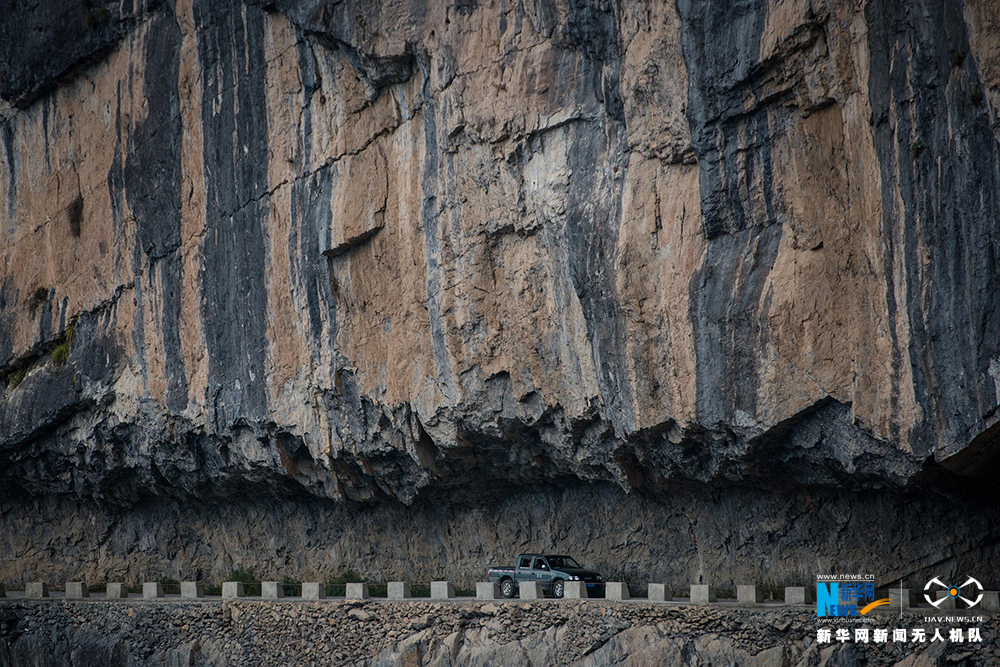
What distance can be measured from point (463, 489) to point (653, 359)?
8817mm

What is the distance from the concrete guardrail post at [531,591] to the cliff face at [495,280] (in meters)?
3.24

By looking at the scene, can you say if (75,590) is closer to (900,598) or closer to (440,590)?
(440,590)

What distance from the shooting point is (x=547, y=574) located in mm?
24562

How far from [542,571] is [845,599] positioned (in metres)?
7.64

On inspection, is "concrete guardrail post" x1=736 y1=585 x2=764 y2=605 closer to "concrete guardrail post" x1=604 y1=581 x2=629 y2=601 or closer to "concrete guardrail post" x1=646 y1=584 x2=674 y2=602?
"concrete guardrail post" x1=646 y1=584 x2=674 y2=602

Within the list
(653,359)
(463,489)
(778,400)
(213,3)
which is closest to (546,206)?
(653,359)

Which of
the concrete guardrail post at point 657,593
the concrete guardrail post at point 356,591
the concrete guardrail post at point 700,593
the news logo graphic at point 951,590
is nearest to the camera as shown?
the news logo graphic at point 951,590

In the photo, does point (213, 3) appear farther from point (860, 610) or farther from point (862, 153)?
point (860, 610)

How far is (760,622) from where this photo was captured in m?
20.1

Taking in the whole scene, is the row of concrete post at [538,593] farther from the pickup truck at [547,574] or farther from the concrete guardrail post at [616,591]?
the pickup truck at [547,574]

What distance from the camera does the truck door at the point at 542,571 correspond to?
24500 millimetres

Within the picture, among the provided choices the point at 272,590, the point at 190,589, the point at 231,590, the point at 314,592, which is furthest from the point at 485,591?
the point at 190,589

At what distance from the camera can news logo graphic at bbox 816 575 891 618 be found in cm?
1939

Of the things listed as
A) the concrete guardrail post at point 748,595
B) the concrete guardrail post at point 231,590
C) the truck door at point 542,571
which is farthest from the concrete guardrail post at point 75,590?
the concrete guardrail post at point 748,595
